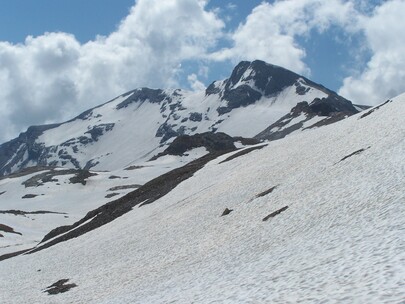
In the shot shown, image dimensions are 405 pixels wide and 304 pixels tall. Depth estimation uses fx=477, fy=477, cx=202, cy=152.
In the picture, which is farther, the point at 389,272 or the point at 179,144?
the point at 179,144

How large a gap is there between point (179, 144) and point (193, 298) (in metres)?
176

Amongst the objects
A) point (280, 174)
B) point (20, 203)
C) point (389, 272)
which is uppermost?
point (20, 203)

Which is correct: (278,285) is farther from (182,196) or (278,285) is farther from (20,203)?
(20,203)

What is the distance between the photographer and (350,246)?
17.5 meters

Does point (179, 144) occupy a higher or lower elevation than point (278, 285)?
higher

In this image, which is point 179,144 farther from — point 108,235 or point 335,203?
point 335,203

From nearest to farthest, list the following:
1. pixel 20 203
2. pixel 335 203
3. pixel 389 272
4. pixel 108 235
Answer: pixel 389 272, pixel 335 203, pixel 108 235, pixel 20 203

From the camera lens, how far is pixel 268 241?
24.5m

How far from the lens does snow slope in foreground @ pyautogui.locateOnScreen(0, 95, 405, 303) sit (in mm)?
15477

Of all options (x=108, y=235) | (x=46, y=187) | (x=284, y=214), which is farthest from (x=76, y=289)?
(x=46, y=187)

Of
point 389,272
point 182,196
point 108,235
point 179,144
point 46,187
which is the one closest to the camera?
point 389,272

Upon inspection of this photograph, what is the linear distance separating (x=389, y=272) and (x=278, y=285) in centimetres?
409

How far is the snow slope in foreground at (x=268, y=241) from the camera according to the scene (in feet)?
50.8

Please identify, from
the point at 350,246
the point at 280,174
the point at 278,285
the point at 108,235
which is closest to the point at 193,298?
the point at 278,285
